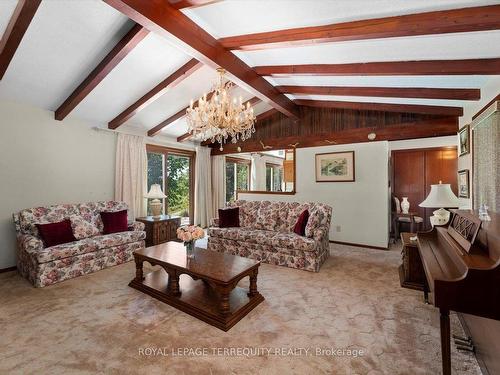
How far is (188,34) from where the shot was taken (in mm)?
2383

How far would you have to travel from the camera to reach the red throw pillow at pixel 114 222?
3.94 metres

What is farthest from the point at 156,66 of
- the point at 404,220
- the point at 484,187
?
the point at 404,220

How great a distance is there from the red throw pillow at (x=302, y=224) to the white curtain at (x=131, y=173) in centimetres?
334

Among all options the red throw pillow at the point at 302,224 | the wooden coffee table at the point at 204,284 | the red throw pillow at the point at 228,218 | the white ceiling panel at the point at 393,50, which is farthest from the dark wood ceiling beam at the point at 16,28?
the red throw pillow at the point at 302,224

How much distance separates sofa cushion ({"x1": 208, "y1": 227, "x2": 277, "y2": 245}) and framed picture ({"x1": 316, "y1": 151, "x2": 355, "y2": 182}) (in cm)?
203

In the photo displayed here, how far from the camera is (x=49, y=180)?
12.8 feet

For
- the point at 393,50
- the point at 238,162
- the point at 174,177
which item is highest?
the point at 393,50

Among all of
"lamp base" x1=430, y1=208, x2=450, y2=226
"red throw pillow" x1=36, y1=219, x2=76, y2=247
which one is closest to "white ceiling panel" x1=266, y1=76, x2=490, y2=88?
"lamp base" x1=430, y1=208, x2=450, y2=226

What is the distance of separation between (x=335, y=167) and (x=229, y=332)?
4.02 meters

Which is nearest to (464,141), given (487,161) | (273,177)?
(487,161)

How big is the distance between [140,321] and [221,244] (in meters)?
2.13

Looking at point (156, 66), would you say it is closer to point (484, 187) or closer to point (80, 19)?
point (80, 19)

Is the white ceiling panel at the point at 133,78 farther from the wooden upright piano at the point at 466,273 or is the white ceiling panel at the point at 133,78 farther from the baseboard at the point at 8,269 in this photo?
the wooden upright piano at the point at 466,273

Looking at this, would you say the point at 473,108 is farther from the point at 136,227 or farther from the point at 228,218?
the point at 136,227
